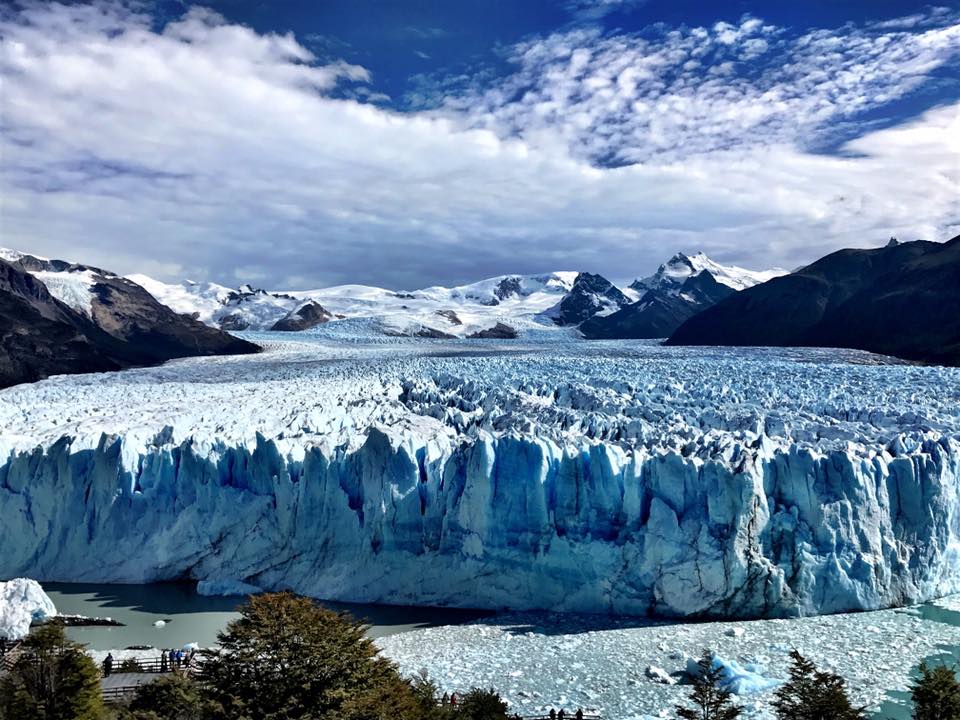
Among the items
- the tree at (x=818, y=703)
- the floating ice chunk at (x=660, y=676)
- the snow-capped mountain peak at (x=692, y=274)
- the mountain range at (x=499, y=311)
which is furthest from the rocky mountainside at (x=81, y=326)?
the snow-capped mountain peak at (x=692, y=274)

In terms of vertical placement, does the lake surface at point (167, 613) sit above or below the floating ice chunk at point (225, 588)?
below

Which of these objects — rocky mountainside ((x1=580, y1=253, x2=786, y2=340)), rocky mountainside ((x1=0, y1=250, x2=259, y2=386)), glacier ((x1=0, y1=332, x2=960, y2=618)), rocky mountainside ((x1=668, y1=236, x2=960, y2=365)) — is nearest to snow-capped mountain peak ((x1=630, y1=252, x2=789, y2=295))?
rocky mountainside ((x1=580, y1=253, x2=786, y2=340))

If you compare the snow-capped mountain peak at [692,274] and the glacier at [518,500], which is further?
the snow-capped mountain peak at [692,274]

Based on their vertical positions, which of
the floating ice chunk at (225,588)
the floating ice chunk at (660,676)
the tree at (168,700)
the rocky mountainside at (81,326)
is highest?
the rocky mountainside at (81,326)

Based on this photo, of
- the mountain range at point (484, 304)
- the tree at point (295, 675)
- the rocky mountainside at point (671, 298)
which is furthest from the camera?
the rocky mountainside at point (671, 298)

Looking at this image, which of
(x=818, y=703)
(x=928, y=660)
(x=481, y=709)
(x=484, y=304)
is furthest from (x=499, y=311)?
(x=818, y=703)

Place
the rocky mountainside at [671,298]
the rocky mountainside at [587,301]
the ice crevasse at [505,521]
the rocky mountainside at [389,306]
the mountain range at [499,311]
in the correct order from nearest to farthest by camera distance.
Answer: the ice crevasse at [505,521] → the mountain range at [499,311] → the rocky mountainside at [389,306] → the rocky mountainside at [671,298] → the rocky mountainside at [587,301]

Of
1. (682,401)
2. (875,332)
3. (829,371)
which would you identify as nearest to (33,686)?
(682,401)

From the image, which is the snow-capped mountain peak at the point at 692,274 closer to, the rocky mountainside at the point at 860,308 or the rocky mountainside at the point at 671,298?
the rocky mountainside at the point at 671,298

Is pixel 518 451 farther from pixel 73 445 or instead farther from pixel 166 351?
pixel 166 351
